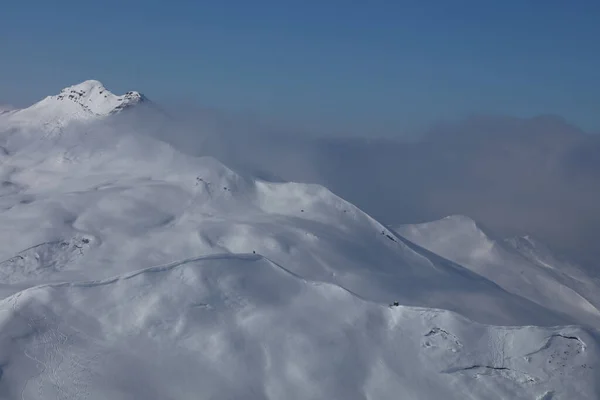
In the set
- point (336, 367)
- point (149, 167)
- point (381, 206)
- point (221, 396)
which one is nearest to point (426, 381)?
point (336, 367)

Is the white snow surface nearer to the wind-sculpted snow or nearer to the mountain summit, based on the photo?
the wind-sculpted snow

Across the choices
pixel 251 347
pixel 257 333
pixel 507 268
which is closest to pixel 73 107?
pixel 507 268

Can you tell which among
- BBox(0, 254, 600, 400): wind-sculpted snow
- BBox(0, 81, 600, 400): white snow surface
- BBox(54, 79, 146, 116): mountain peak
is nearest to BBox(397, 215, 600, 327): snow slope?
BBox(0, 81, 600, 400): white snow surface

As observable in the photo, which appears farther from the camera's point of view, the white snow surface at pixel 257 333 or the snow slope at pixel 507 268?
the snow slope at pixel 507 268

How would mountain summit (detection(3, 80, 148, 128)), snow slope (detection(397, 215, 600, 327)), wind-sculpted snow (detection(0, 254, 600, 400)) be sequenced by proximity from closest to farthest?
wind-sculpted snow (detection(0, 254, 600, 400)) → snow slope (detection(397, 215, 600, 327)) → mountain summit (detection(3, 80, 148, 128))

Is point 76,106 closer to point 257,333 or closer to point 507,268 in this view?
point 507,268

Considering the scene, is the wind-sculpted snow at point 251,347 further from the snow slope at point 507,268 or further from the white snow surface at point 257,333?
the snow slope at point 507,268

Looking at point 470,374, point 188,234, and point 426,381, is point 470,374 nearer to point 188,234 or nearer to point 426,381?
point 426,381

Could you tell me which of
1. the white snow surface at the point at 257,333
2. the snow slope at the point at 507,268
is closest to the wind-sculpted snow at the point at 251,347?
the white snow surface at the point at 257,333
